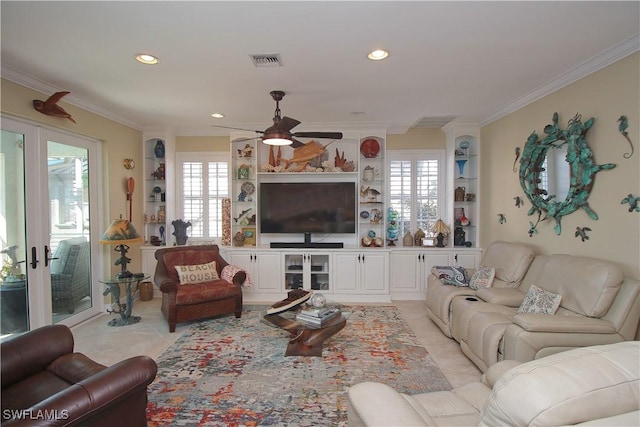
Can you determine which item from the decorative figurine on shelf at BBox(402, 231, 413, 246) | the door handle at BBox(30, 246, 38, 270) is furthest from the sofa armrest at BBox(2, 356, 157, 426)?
the decorative figurine on shelf at BBox(402, 231, 413, 246)

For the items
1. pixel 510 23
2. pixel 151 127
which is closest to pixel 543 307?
pixel 510 23

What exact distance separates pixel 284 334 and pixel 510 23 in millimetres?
3468

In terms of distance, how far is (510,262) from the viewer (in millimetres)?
3736

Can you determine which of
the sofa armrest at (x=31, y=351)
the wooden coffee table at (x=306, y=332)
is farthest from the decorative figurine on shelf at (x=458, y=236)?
the sofa armrest at (x=31, y=351)

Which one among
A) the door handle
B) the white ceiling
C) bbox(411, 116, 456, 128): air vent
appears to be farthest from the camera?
bbox(411, 116, 456, 128): air vent

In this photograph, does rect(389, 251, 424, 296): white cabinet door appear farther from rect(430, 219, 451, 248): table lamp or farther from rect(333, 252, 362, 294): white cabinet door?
rect(333, 252, 362, 294): white cabinet door

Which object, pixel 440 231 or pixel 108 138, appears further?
pixel 440 231

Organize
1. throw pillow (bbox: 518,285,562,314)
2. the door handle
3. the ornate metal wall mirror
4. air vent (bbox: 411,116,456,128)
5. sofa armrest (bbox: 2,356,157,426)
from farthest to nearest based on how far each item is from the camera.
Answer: air vent (bbox: 411,116,456,128) → the door handle → the ornate metal wall mirror → throw pillow (bbox: 518,285,562,314) → sofa armrest (bbox: 2,356,157,426)

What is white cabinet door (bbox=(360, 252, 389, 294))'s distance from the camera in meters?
4.99

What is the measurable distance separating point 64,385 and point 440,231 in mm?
4710

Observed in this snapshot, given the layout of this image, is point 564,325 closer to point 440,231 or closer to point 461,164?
point 440,231

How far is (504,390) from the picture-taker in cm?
98

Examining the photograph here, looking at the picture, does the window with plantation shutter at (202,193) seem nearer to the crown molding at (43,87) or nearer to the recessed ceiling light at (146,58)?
the crown molding at (43,87)

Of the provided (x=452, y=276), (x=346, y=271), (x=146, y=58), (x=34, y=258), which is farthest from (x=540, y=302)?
(x=34, y=258)
